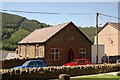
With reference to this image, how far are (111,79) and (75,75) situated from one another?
5.41m

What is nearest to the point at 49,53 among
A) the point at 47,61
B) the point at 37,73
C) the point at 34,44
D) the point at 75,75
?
the point at 47,61

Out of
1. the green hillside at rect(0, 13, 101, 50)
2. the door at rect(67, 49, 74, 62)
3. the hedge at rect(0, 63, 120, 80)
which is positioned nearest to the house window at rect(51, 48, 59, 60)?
the door at rect(67, 49, 74, 62)

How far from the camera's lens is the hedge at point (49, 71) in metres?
21.5

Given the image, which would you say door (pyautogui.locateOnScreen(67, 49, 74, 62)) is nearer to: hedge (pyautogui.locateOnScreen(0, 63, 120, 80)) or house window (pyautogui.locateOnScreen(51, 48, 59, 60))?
house window (pyautogui.locateOnScreen(51, 48, 59, 60))

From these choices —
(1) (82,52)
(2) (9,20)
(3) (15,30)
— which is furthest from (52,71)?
(2) (9,20)

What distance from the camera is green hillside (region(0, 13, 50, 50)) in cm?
10647

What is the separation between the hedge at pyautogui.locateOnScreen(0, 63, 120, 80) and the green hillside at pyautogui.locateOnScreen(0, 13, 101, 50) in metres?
61.1

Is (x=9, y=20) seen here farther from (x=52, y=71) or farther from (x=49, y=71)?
(x=49, y=71)

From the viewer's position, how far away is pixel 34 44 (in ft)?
139

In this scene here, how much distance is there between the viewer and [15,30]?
133250 millimetres

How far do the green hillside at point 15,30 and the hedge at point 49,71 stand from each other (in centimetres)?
6105

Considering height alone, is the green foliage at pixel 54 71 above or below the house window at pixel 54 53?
below

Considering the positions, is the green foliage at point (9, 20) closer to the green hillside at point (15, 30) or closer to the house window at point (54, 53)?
the green hillside at point (15, 30)

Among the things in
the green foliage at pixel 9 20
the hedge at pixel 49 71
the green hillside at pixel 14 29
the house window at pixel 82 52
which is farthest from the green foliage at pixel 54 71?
the green foliage at pixel 9 20
